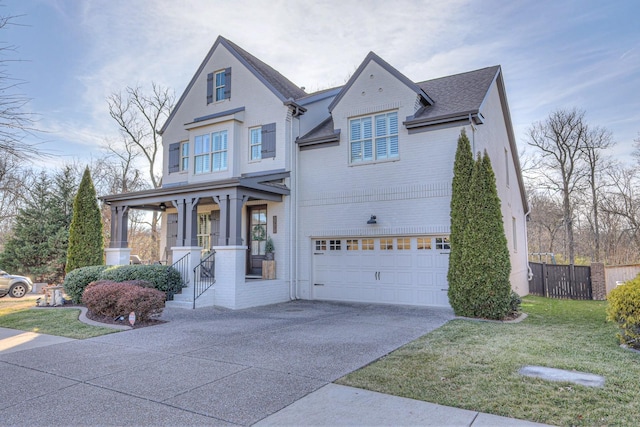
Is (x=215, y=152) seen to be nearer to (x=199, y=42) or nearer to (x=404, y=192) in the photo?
(x=199, y=42)

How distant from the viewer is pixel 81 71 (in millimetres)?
6297

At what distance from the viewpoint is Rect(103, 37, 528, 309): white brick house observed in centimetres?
1173

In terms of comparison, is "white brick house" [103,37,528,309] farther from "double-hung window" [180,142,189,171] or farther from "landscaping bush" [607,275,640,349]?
"landscaping bush" [607,275,640,349]

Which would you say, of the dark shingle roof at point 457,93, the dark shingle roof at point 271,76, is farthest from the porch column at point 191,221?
the dark shingle roof at point 457,93

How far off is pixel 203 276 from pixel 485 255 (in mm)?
8208

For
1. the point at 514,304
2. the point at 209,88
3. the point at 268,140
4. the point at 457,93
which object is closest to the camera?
the point at 514,304

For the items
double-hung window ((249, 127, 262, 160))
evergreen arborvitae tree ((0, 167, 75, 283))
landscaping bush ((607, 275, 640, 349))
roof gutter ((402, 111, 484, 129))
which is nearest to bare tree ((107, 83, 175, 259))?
evergreen arborvitae tree ((0, 167, 75, 283))

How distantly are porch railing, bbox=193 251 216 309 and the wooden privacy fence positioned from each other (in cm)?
1366

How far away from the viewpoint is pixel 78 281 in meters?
12.4

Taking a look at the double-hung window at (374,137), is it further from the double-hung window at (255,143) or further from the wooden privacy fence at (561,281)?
the wooden privacy fence at (561,281)

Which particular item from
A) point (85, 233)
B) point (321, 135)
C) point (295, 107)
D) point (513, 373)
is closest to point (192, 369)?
point (513, 373)

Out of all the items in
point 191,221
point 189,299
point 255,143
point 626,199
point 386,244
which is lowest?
point 189,299

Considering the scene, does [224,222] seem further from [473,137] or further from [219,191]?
[473,137]

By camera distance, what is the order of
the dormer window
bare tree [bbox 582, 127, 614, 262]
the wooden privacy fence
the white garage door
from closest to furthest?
the white garage door, the dormer window, the wooden privacy fence, bare tree [bbox 582, 127, 614, 262]
